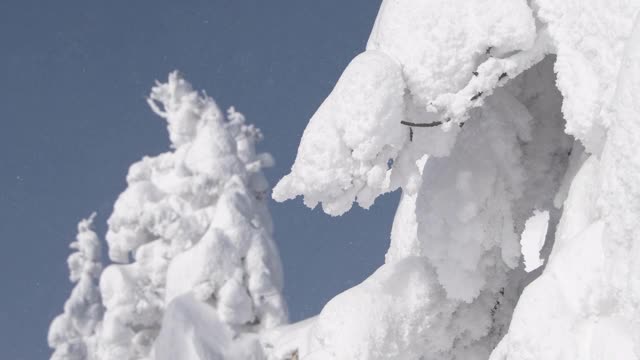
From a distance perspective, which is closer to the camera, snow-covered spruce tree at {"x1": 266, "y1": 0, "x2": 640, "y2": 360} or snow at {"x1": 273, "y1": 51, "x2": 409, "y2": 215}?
snow-covered spruce tree at {"x1": 266, "y1": 0, "x2": 640, "y2": 360}

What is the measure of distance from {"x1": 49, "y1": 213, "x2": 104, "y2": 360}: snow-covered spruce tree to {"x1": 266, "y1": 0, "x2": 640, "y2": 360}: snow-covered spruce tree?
23.9 meters

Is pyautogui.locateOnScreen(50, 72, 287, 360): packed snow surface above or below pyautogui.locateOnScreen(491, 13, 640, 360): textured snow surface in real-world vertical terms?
above

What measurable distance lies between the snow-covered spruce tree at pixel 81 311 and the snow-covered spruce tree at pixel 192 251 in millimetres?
8602

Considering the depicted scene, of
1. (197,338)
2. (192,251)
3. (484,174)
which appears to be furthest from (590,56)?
(192,251)

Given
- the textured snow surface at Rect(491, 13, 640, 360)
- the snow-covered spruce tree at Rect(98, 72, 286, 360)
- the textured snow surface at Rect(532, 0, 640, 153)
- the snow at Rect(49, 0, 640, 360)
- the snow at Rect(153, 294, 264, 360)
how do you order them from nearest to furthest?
the textured snow surface at Rect(491, 13, 640, 360)
the snow at Rect(49, 0, 640, 360)
the textured snow surface at Rect(532, 0, 640, 153)
the snow at Rect(153, 294, 264, 360)
the snow-covered spruce tree at Rect(98, 72, 286, 360)

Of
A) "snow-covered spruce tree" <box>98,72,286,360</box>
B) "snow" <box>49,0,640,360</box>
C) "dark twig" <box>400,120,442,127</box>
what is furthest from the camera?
"snow-covered spruce tree" <box>98,72,286,360</box>

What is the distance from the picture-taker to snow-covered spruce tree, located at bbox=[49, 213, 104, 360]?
27.7 metres

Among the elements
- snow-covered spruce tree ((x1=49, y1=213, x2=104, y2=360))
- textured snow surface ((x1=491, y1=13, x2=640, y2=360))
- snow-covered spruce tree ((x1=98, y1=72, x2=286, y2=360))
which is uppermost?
snow-covered spruce tree ((x1=49, y1=213, x2=104, y2=360))

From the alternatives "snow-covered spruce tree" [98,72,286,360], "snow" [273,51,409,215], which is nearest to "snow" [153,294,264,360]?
"snow-covered spruce tree" [98,72,286,360]

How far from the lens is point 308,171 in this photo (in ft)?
12.9

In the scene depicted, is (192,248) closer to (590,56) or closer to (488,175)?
(488,175)

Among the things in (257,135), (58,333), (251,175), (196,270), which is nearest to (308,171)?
(196,270)

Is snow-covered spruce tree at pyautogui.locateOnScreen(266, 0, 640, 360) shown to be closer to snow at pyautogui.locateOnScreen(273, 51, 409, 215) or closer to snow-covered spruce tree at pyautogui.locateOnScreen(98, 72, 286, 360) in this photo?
snow at pyautogui.locateOnScreen(273, 51, 409, 215)

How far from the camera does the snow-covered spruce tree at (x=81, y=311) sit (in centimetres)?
2770
